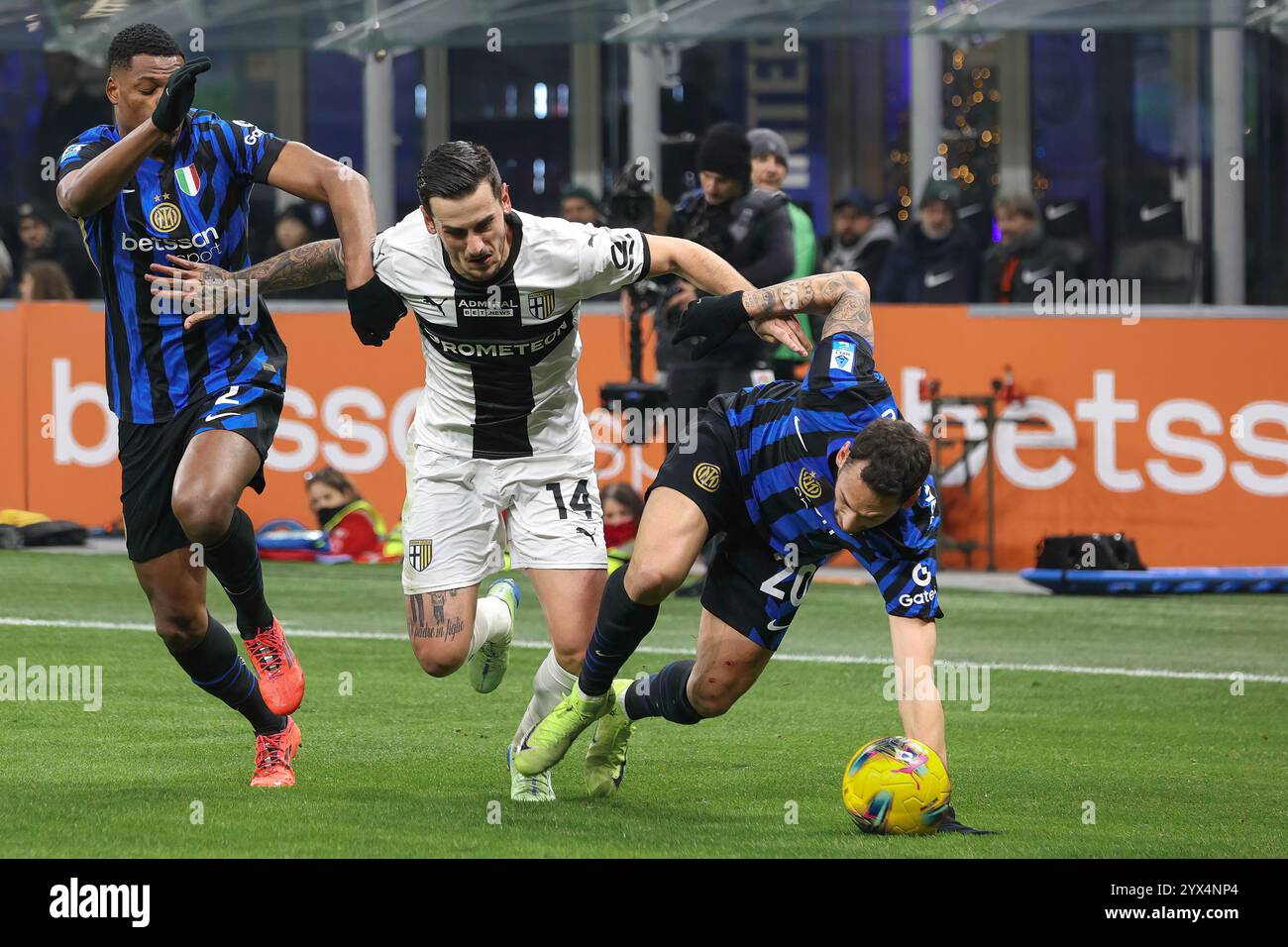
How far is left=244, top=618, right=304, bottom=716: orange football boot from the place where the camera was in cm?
699

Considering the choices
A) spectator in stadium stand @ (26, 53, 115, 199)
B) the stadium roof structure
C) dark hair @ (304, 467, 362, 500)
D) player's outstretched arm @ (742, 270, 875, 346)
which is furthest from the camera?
spectator in stadium stand @ (26, 53, 115, 199)

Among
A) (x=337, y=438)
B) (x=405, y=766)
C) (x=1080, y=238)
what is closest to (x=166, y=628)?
(x=405, y=766)

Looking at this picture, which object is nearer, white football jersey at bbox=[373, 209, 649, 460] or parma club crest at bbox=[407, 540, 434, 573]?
white football jersey at bbox=[373, 209, 649, 460]

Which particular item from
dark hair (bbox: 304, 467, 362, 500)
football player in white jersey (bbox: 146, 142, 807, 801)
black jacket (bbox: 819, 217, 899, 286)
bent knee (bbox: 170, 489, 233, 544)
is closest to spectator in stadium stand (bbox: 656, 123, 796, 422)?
dark hair (bbox: 304, 467, 362, 500)

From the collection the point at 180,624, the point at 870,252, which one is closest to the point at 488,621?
the point at 180,624

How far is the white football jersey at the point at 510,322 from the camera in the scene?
6.70 m

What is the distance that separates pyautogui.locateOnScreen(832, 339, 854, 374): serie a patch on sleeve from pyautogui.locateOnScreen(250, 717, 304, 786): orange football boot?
2.24 metres

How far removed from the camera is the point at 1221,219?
1636cm

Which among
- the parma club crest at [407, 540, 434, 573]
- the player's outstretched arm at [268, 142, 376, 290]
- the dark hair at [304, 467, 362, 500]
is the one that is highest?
the player's outstretched arm at [268, 142, 376, 290]

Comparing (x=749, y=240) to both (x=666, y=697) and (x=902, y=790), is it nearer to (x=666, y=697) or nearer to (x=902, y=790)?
(x=666, y=697)

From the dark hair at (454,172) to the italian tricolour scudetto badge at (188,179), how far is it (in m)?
0.89

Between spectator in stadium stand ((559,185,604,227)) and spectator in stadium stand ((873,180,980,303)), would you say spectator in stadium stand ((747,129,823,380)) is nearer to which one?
spectator in stadium stand ((873,180,980,303))
